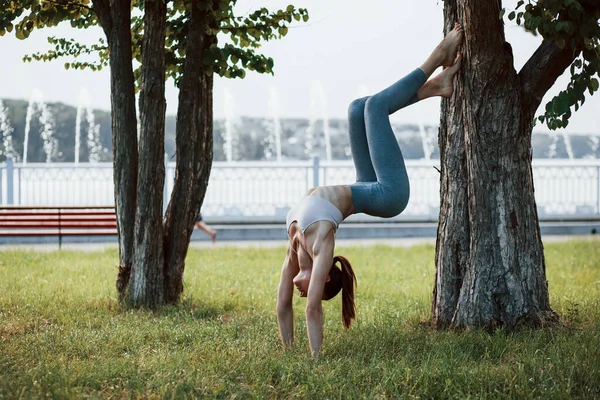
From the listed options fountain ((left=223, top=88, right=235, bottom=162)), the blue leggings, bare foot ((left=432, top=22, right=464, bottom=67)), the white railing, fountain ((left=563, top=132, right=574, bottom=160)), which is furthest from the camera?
fountain ((left=223, top=88, right=235, bottom=162))

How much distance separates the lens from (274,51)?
41.8 m

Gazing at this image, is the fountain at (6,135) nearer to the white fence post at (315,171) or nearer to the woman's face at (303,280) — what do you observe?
the white fence post at (315,171)

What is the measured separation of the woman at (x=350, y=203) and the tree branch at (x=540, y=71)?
2.20 ft

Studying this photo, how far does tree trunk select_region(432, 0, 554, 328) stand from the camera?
6.28m

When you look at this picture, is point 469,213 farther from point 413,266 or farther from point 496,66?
point 413,266

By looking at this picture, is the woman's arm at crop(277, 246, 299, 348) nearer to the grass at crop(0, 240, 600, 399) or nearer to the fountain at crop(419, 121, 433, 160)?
the grass at crop(0, 240, 600, 399)

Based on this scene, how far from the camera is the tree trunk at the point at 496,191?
6281 millimetres

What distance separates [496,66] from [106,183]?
1387 cm

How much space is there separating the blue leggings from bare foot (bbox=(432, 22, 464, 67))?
34 cm

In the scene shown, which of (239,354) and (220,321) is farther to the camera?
(220,321)

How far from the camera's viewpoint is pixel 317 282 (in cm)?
524

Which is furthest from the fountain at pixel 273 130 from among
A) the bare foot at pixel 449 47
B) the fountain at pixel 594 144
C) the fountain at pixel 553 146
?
the bare foot at pixel 449 47

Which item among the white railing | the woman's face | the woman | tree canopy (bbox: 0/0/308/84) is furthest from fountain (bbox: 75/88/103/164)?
the woman's face

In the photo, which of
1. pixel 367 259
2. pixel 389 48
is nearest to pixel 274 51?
pixel 389 48
